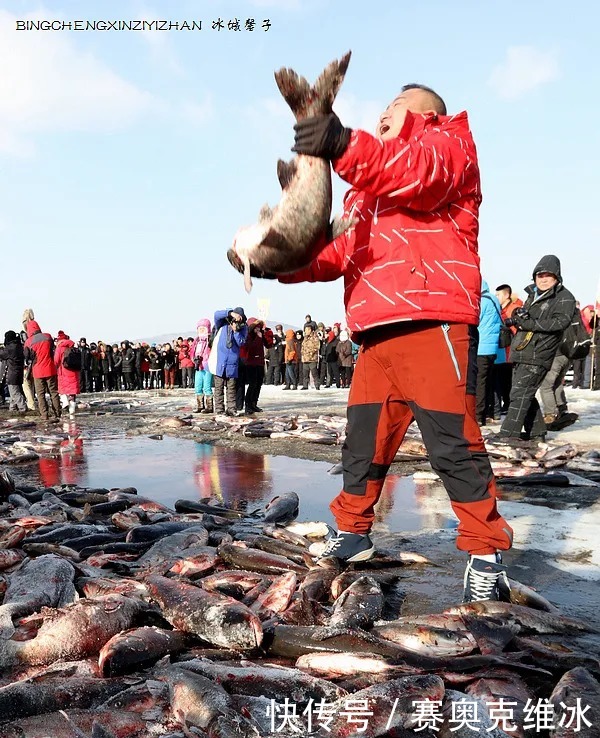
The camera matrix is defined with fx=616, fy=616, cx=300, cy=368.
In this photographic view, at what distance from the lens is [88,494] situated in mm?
5727

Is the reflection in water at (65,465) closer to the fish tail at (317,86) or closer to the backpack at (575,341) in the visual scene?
the fish tail at (317,86)

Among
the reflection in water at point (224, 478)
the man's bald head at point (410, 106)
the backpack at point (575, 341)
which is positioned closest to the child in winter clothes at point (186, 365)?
the reflection in water at point (224, 478)

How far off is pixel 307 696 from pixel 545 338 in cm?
754

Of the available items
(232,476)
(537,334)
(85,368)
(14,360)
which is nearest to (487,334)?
(537,334)

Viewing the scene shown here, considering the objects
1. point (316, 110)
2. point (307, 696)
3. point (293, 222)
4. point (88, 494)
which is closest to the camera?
point (307, 696)

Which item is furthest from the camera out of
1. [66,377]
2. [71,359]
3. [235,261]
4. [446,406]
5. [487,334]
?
[66,377]

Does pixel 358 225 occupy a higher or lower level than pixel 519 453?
higher

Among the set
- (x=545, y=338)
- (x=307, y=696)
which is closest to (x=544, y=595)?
(x=307, y=696)

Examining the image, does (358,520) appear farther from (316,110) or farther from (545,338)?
(545,338)

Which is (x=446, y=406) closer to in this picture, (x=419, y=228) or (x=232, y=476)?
(x=419, y=228)

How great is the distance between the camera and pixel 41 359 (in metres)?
15.4

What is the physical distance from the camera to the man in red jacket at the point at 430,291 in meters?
2.85

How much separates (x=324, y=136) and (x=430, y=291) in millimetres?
893

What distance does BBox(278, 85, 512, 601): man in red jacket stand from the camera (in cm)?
285
